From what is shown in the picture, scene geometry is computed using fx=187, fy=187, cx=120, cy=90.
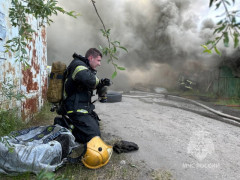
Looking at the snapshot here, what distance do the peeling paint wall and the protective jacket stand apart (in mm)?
621

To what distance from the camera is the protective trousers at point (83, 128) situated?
102 inches

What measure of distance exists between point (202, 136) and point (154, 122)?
120 centimetres

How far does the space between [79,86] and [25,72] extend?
1.58 m

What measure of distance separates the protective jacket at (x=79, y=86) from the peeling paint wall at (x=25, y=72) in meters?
0.62

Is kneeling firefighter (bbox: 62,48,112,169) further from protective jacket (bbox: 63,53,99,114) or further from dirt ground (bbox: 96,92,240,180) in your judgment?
dirt ground (bbox: 96,92,240,180)

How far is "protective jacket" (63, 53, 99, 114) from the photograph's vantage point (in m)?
2.56

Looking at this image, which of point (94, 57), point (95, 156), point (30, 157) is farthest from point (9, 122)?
point (94, 57)

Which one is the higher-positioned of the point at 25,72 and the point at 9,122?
the point at 25,72

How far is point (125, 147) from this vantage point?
8.81 ft

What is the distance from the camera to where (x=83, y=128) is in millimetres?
2619
